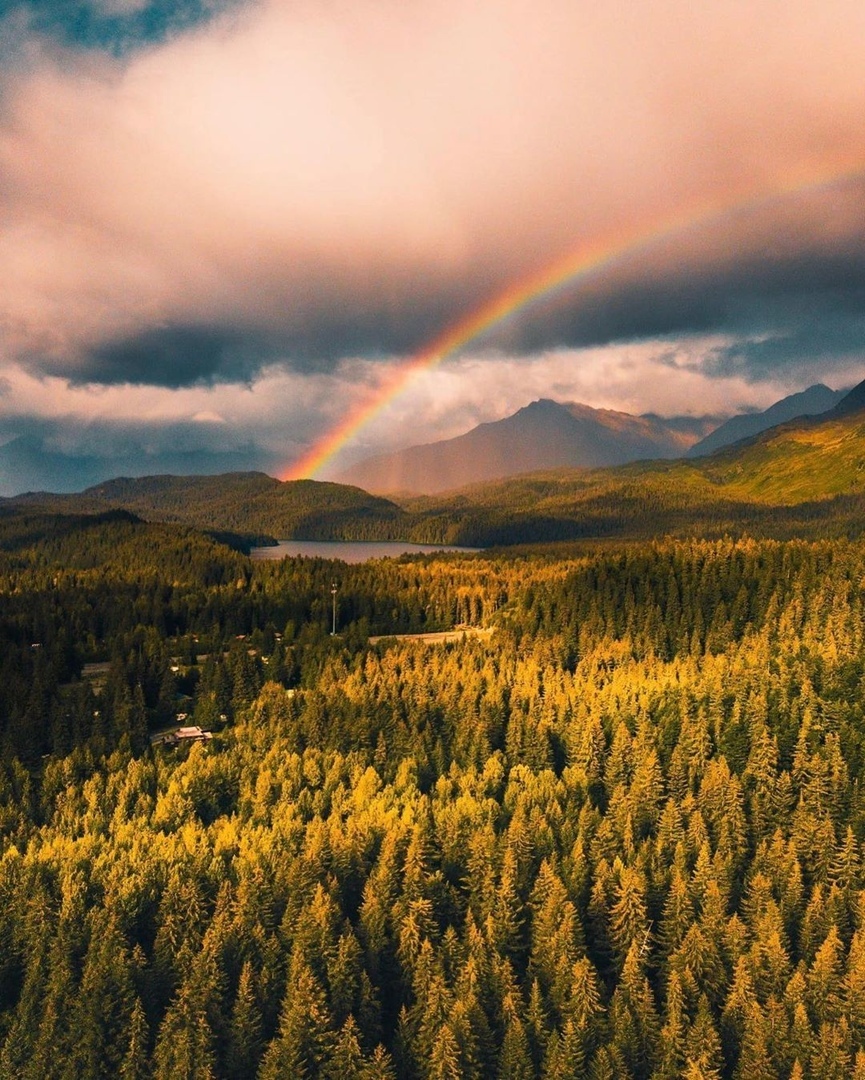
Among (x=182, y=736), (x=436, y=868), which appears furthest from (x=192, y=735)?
(x=436, y=868)

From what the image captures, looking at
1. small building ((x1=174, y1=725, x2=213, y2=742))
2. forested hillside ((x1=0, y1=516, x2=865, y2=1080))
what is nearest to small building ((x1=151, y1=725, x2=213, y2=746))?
small building ((x1=174, y1=725, x2=213, y2=742))

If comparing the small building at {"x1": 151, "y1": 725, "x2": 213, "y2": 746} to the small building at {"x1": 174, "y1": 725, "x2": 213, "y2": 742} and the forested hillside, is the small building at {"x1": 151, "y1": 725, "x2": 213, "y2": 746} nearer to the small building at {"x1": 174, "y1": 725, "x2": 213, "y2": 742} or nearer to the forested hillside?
the small building at {"x1": 174, "y1": 725, "x2": 213, "y2": 742}

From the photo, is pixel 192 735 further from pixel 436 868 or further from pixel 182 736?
pixel 436 868

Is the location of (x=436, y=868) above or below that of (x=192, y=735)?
below

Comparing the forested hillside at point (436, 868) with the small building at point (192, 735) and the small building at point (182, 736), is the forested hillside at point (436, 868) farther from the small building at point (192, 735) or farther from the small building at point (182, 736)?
the small building at point (182, 736)

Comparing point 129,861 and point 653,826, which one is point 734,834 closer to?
point 653,826

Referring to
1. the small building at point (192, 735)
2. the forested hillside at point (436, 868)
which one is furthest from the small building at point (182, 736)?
the forested hillside at point (436, 868)

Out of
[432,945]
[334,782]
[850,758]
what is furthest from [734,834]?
[334,782]

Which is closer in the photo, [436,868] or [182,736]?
[436,868]
